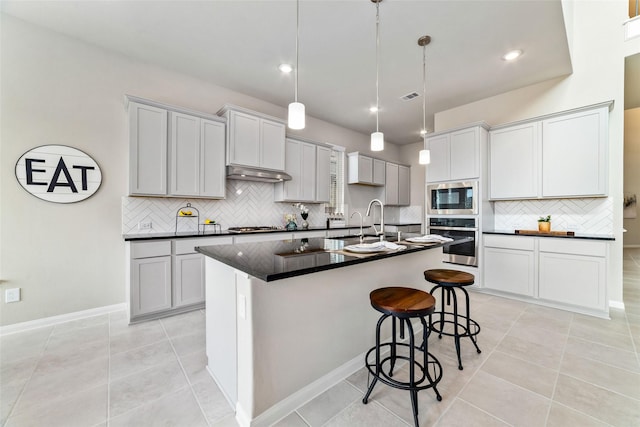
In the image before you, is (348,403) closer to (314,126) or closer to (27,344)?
(27,344)

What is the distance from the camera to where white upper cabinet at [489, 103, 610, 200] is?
3104 millimetres

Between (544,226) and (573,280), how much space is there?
80cm

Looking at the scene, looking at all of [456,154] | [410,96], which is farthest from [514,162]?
[410,96]

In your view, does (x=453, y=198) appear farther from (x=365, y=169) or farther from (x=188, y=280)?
(x=188, y=280)

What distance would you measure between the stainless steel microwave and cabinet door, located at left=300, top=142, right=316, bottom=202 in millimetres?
2072

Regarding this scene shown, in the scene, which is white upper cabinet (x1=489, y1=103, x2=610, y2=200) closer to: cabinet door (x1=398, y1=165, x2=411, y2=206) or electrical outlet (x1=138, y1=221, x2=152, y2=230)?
cabinet door (x1=398, y1=165, x2=411, y2=206)

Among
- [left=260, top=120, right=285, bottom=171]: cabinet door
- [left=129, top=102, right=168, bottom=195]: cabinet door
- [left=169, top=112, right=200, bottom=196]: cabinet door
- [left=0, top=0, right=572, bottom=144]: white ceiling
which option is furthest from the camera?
[left=260, top=120, right=285, bottom=171]: cabinet door

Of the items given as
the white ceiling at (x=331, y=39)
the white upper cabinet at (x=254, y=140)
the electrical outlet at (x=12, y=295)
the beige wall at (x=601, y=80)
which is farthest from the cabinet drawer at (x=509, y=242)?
the electrical outlet at (x=12, y=295)

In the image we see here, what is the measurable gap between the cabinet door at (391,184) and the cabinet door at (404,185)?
0.16 meters

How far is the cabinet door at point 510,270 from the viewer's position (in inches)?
133

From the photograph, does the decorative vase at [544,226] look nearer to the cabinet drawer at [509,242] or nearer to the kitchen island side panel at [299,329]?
the cabinet drawer at [509,242]

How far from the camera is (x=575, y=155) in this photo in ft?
10.7

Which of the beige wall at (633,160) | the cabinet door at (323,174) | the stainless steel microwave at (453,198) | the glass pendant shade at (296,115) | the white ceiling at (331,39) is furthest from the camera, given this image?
the beige wall at (633,160)

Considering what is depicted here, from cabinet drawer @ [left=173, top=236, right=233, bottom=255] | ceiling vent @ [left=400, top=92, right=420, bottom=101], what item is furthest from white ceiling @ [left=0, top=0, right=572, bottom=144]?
cabinet drawer @ [left=173, top=236, right=233, bottom=255]
